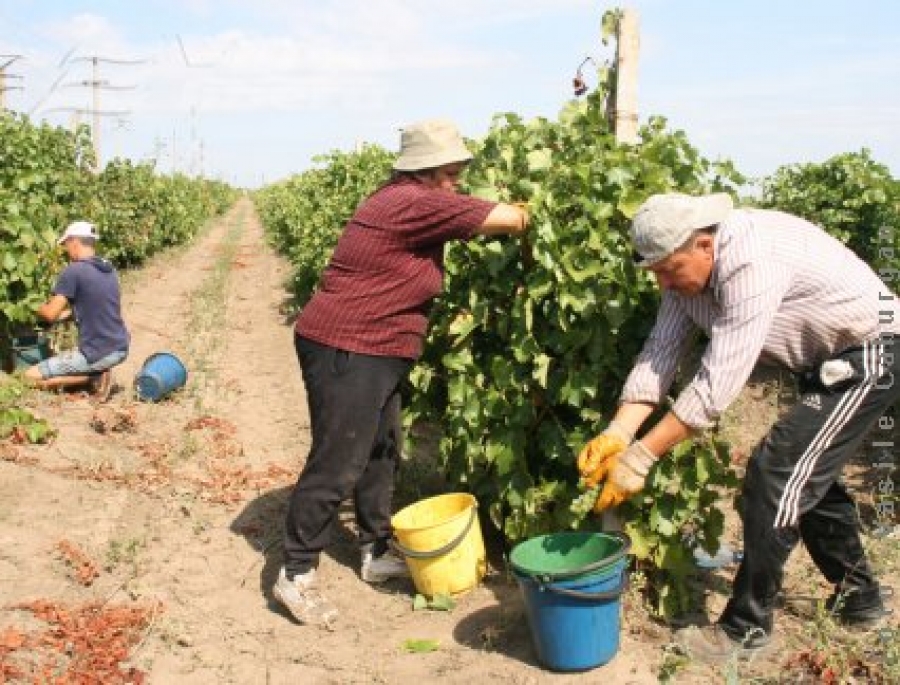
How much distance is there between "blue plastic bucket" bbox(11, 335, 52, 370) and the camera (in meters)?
8.52

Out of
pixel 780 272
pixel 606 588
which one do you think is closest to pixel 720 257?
pixel 780 272

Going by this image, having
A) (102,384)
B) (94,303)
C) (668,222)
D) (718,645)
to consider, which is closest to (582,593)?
(718,645)

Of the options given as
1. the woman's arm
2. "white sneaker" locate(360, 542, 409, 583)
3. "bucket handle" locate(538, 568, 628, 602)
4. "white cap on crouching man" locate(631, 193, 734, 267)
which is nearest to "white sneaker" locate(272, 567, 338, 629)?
"white sneaker" locate(360, 542, 409, 583)

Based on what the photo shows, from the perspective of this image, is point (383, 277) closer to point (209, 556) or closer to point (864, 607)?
point (209, 556)

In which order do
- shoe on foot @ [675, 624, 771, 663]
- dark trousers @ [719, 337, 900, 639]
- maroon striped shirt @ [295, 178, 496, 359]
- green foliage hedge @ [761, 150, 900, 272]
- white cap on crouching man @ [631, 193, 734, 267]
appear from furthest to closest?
green foliage hedge @ [761, 150, 900, 272]
maroon striped shirt @ [295, 178, 496, 359]
shoe on foot @ [675, 624, 771, 663]
dark trousers @ [719, 337, 900, 639]
white cap on crouching man @ [631, 193, 734, 267]

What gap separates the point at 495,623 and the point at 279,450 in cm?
327

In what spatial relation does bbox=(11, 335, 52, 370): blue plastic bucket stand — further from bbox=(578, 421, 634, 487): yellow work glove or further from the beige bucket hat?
bbox=(578, 421, 634, 487): yellow work glove

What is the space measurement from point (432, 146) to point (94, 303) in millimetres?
4684

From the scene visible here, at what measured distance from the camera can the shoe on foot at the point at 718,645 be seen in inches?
146

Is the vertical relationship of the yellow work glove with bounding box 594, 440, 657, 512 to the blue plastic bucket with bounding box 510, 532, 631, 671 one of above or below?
above

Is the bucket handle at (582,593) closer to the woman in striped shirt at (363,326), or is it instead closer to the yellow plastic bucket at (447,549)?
the yellow plastic bucket at (447,549)

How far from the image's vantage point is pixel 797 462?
11.5 ft

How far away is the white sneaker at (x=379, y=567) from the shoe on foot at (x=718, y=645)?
158 cm

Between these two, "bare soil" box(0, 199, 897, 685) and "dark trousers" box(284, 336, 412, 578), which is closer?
"bare soil" box(0, 199, 897, 685)
